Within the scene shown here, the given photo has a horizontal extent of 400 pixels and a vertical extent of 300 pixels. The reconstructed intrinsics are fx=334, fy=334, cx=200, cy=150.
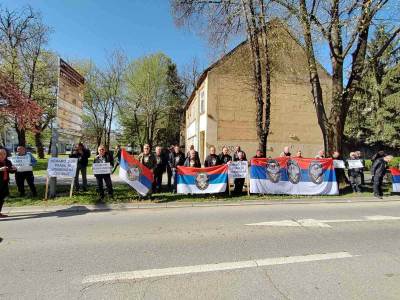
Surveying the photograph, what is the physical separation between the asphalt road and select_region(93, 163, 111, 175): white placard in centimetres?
198

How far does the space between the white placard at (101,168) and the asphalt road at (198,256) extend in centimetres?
198

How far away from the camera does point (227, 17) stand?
13219mm

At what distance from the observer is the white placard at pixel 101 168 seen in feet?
33.4

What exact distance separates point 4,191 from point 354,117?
30.8 metres

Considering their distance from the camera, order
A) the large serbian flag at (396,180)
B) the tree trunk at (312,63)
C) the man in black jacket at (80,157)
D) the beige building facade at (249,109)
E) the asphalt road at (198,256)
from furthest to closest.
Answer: the beige building facade at (249,109)
the large serbian flag at (396,180)
the tree trunk at (312,63)
the man in black jacket at (80,157)
the asphalt road at (198,256)

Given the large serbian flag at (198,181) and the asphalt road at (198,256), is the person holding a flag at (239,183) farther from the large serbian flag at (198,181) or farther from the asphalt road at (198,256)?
the asphalt road at (198,256)

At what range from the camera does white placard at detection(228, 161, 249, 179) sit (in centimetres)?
1154

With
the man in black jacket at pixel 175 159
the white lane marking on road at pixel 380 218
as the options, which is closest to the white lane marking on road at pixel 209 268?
the white lane marking on road at pixel 380 218

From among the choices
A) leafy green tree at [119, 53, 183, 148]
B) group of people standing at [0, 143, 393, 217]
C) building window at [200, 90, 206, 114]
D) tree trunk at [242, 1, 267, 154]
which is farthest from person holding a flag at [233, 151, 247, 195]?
leafy green tree at [119, 53, 183, 148]

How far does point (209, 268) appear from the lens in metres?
4.70

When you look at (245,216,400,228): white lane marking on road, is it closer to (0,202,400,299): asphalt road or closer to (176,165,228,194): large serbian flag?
(0,202,400,299): asphalt road

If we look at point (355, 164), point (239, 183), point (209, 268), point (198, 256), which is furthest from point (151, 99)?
point (209, 268)

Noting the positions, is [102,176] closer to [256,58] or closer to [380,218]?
[256,58]

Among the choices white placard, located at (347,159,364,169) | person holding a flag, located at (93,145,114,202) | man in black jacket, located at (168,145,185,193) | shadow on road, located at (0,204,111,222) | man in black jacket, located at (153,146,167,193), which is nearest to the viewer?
shadow on road, located at (0,204,111,222)
